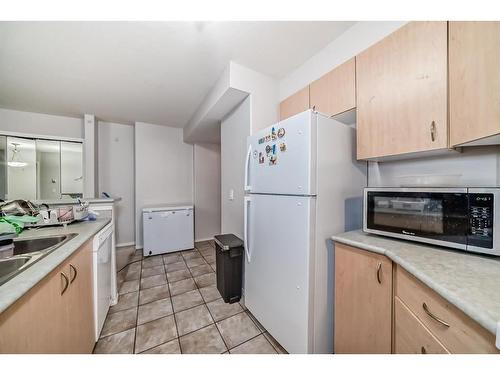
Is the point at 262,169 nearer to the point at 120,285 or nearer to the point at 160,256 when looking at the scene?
the point at 120,285

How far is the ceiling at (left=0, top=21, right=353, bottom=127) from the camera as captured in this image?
1415 mm

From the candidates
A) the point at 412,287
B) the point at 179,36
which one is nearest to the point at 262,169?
the point at 412,287

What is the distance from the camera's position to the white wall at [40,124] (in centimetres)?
285

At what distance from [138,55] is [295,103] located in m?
1.54

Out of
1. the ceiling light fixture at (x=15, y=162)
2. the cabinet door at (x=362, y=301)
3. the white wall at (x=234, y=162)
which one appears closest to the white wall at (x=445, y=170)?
the cabinet door at (x=362, y=301)

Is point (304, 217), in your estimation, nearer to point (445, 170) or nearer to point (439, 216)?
point (439, 216)

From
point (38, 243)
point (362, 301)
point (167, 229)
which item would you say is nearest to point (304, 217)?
point (362, 301)

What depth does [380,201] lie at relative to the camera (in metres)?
1.15

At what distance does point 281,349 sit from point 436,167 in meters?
1.63

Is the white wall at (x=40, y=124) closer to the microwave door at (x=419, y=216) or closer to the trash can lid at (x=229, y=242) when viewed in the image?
the trash can lid at (x=229, y=242)

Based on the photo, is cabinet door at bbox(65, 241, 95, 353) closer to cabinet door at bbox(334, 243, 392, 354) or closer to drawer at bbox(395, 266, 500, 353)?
cabinet door at bbox(334, 243, 392, 354)

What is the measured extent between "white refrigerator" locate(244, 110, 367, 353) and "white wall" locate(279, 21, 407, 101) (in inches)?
26.0

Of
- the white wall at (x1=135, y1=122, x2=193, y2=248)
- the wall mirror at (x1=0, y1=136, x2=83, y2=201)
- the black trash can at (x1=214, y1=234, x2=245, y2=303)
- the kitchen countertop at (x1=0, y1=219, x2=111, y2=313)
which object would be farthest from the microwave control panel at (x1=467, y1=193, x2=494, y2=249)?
the wall mirror at (x1=0, y1=136, x2=83, y2=201)
